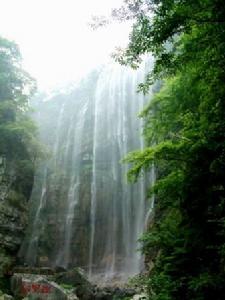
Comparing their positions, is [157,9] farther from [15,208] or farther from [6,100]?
[6,100]

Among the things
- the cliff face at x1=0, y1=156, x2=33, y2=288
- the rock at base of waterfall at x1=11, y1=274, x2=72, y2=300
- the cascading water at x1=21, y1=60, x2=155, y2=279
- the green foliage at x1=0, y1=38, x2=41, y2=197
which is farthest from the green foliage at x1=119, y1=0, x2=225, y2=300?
the green foliage at x1=0, y1=38, x2=41, y2=197

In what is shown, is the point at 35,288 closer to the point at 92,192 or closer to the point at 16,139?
the point at 16,139

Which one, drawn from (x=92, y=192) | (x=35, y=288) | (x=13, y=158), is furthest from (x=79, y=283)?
(x=92, y=192)

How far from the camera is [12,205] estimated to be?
18141mm

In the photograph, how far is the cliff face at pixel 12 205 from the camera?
16922 mm

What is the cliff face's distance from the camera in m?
16.9

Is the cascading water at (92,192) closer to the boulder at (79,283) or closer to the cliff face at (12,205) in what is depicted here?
the cliff face at (12,205)

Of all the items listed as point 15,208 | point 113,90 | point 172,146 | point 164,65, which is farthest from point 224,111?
point 113,90

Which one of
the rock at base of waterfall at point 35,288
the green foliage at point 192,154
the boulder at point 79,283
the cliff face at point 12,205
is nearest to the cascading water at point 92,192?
the cliff face at point 12,205

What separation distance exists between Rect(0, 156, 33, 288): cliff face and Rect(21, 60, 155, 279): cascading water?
334 centimetres

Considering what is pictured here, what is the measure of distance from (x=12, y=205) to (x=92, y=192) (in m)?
6.25

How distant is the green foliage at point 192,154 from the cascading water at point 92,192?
11.3 metres

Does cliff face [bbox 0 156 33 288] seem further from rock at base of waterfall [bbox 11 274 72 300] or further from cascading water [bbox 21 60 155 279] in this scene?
cascading water [bbox 21 60 155 279]

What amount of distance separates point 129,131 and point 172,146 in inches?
805
